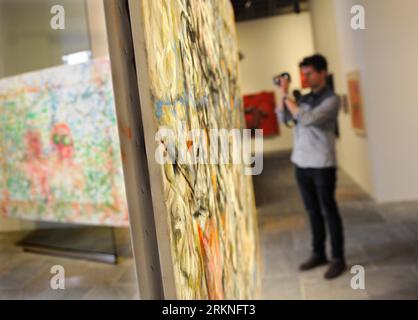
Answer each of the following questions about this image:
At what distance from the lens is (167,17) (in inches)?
46.9

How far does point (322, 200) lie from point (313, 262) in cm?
73

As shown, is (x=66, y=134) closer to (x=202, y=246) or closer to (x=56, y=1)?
(x=56, y=1)

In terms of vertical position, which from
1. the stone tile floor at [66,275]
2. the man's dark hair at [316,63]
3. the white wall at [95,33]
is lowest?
the stone tile floor at [66,275]

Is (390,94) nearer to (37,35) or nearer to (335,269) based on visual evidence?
(335,269)

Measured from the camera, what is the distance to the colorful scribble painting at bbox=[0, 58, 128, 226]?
13.3ft

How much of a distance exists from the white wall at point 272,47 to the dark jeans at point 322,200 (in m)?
10.4

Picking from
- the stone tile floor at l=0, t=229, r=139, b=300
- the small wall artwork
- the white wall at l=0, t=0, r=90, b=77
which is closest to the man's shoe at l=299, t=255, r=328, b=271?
the stone tile floor at l=0, t=229, r=139, b=300

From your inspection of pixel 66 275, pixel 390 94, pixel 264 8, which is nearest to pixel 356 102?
pixel 390 94

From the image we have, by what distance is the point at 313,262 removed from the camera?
3.98 meters

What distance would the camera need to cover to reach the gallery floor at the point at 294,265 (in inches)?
94.7

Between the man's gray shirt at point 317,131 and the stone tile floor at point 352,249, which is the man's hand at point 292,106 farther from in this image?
the stone tile floor at point 352,249

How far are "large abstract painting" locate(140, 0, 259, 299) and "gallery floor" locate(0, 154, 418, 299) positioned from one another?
96cm

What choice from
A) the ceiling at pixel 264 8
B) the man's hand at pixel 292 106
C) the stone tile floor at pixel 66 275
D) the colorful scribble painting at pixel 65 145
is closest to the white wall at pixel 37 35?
the colorful scribble painting at pixel 65 145

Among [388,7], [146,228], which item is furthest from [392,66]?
[146,228]
